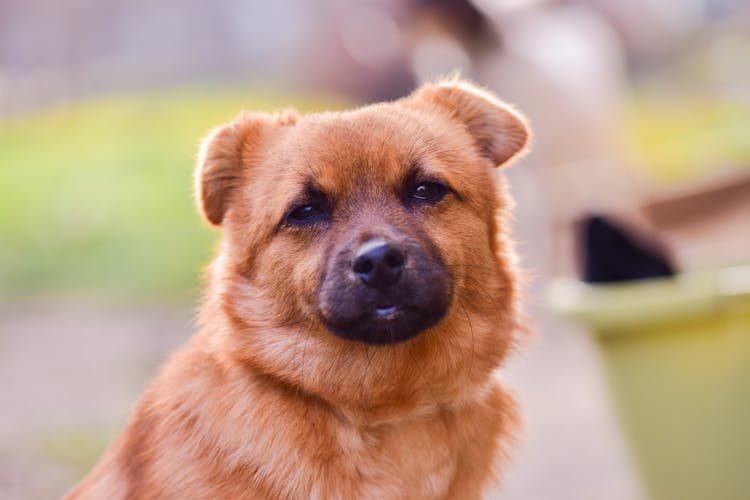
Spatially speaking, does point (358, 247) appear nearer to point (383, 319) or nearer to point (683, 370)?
point (383, 319)

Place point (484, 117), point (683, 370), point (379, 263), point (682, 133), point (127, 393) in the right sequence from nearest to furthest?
point (379, 263), point (484, 117), point (683, 370), point (127, 393), point (682, 133)

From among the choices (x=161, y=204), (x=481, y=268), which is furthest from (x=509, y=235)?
(x=161, y=204)

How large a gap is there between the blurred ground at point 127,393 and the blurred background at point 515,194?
0.02 metres

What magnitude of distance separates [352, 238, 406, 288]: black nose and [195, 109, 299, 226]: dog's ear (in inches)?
30.6

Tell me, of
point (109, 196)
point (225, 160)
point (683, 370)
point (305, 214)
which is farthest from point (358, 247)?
point (109, 196)

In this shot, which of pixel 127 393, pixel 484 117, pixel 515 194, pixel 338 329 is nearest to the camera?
pixel 338 329

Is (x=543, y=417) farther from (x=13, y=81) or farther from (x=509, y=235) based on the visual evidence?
(x=13, y=81)

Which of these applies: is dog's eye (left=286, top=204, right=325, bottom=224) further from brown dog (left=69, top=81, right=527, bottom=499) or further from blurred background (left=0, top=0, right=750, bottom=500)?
blurred background (left=0, top=0, right=750, bottom=500)

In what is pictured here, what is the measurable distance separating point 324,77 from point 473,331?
442 inches

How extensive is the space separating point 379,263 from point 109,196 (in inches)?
376

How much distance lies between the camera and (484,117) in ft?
10.8

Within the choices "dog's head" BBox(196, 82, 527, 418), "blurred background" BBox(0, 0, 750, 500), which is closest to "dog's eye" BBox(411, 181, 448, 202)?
"dog's head" BBox(196, 82, 527, 418)

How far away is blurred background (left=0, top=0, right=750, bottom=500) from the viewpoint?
153 inches

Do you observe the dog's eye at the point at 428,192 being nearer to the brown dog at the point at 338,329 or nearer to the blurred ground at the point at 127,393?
the brown dog at the point at 338,329
